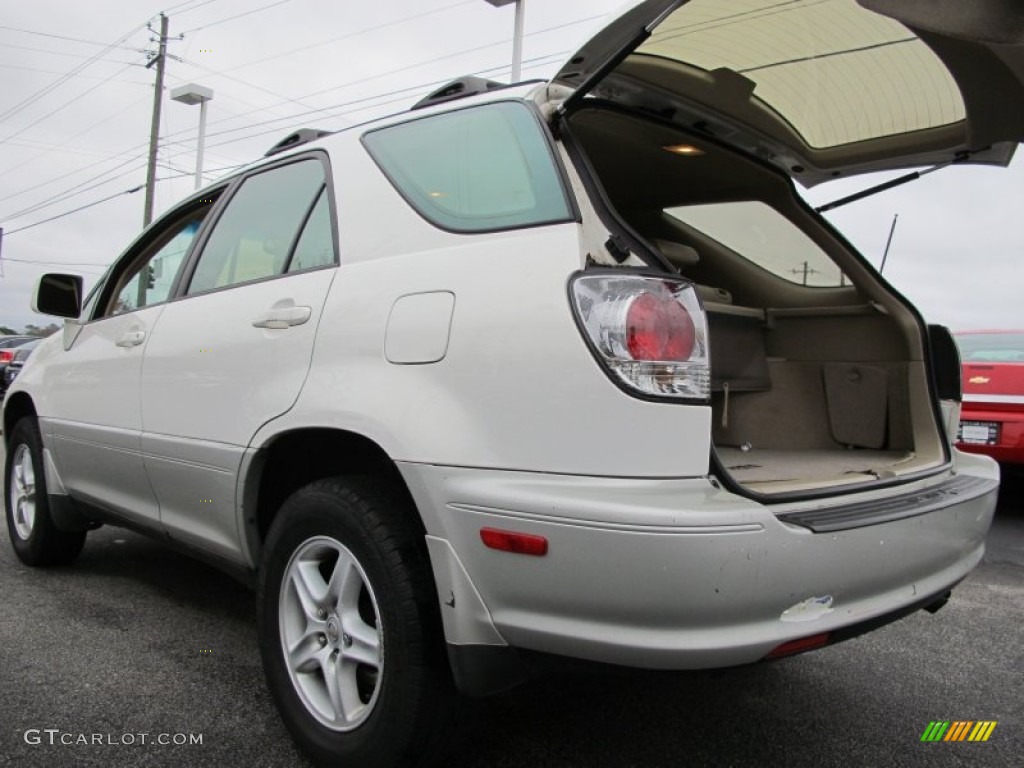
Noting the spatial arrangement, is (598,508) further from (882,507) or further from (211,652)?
(211,652)

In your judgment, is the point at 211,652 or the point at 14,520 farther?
the point at 14,520

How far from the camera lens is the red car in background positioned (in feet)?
17.1

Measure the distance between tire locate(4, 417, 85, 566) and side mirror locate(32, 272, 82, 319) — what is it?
0.58 meters

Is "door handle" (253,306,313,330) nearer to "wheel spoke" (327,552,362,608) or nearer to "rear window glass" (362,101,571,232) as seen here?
"rear window glass" (362,101,571,232)

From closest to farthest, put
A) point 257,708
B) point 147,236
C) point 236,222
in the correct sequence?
point 257,708, point 236,222, point 147,236

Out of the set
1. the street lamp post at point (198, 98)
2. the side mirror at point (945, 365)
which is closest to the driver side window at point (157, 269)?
the side mirror at point (945, 365)

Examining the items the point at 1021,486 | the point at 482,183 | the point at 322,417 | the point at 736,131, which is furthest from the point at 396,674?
the point at 1021,486

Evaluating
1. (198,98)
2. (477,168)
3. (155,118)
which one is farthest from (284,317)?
(155,118)

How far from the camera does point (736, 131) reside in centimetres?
277

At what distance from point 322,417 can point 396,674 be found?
2.29 ft

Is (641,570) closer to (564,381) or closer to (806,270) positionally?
(564,381)

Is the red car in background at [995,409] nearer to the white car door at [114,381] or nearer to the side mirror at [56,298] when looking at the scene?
the white car door at [114,381]

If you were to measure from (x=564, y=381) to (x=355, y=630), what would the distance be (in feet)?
3.08

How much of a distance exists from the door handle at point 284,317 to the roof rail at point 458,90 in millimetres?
730
